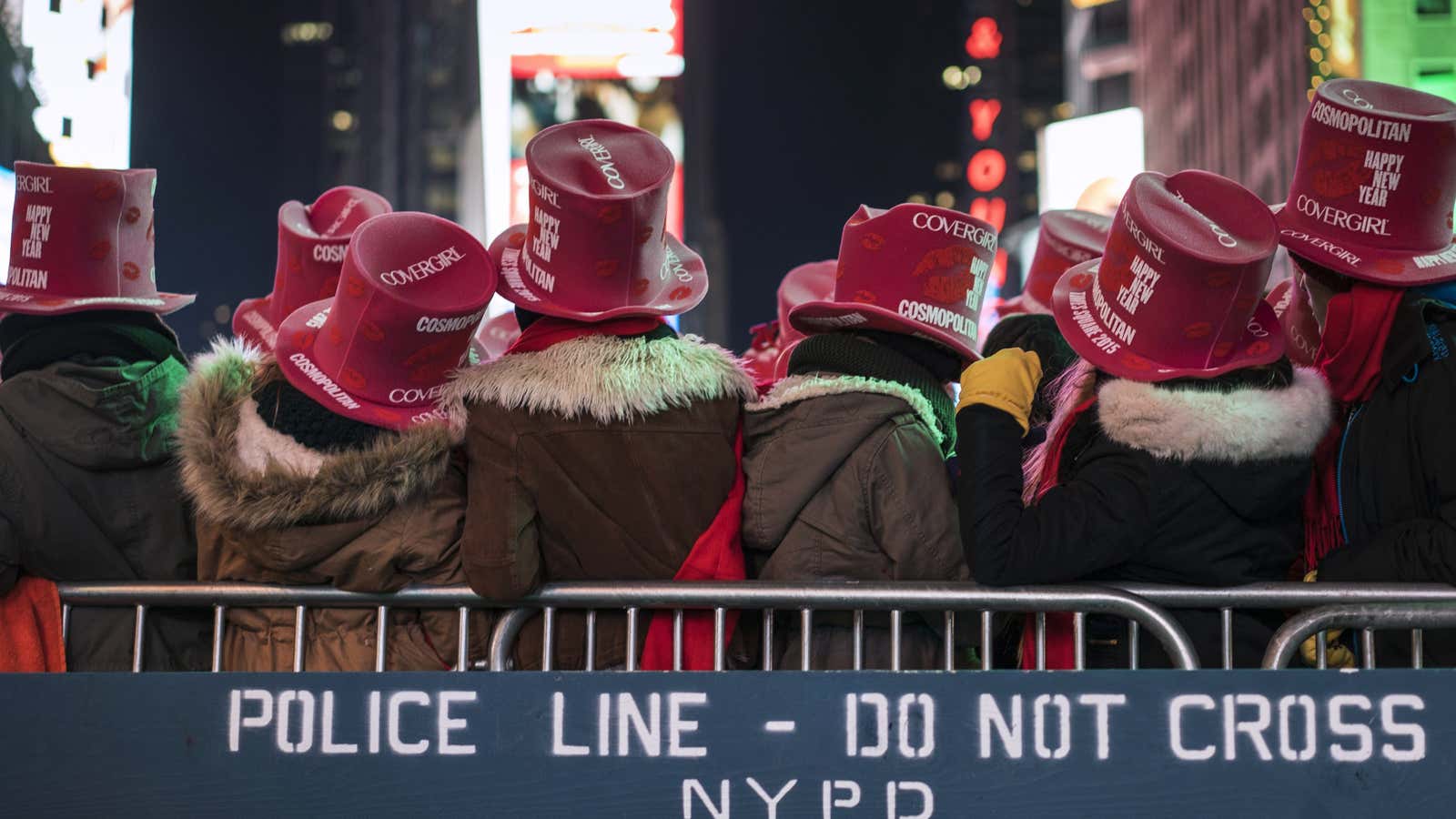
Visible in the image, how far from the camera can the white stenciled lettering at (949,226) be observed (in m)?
5.11

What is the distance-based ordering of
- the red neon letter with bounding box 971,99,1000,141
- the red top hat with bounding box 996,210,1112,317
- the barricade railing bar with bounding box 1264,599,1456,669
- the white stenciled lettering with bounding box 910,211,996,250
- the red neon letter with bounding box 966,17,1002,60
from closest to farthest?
the barricade railing bar with bounding box 1264,599,1456,669
the white stenciled lettering with bounding box 910,211,996,250
the red top hat with bounding box 996,210,1112,317
the red neon letter with bounding box 966,17,1002,60
the red neon letter with bounding box 971,99,1000,141

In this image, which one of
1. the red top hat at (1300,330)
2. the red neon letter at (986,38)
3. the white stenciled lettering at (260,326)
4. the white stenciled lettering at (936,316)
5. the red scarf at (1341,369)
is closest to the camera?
the red scarf at (1341,369)

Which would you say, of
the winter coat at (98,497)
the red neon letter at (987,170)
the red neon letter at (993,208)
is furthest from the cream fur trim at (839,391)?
the red neon letter at (987,170)

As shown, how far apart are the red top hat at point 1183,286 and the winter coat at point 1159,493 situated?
0.34ft

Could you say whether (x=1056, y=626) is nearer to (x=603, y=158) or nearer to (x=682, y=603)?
(x=682, y=603)

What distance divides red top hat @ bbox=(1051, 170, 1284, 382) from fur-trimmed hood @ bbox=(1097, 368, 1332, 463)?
8cm

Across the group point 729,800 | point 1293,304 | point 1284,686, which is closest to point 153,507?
point 729,800

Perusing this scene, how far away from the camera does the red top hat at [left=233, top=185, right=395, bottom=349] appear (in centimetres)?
662

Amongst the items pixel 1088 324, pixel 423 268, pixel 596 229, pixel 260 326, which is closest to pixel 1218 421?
pixel 1088 324

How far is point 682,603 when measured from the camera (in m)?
4.35

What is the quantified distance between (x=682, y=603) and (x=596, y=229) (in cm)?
113

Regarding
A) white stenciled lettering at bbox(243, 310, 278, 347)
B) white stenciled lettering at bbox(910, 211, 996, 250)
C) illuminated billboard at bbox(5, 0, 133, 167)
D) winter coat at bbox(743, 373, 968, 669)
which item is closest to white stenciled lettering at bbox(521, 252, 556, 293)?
winter coat at bbox(743, 373, 968, 669)

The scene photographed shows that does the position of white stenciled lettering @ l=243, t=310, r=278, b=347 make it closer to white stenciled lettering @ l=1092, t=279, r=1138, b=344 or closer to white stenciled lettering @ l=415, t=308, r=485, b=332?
white stenciled lettering @ l=415, t=308, r=485, b=332

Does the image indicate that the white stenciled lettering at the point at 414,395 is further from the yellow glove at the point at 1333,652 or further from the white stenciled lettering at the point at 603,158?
the yellow glove at the point at 1333,652
